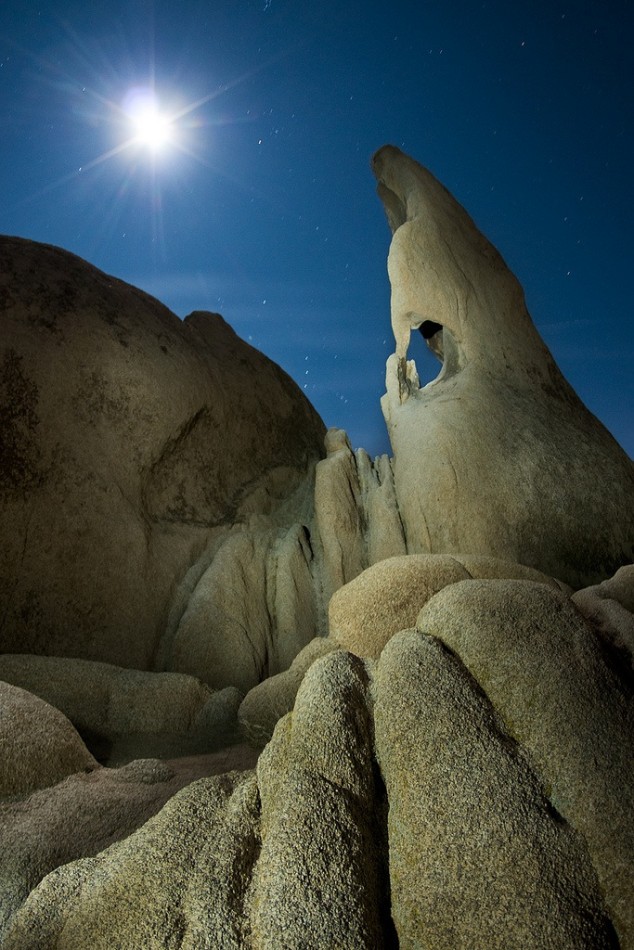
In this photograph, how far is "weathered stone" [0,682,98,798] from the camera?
2693mm

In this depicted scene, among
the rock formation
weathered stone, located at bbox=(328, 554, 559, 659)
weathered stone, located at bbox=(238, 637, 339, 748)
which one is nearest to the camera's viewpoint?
the rock formation

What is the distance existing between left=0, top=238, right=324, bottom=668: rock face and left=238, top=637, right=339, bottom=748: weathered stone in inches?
66.5

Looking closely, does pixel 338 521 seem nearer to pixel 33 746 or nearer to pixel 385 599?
pixel 385 599

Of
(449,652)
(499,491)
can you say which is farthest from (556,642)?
(499,491)

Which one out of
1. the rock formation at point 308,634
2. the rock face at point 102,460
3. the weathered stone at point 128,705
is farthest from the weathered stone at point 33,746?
the rock face at point 102,460

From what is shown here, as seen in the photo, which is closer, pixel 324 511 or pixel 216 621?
pixel 216 621

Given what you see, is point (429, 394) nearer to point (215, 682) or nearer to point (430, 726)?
point (215, 682)

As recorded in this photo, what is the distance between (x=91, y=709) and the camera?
4.06 m

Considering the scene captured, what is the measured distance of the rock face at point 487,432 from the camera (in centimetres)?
581

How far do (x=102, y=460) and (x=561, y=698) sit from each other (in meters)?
5.02

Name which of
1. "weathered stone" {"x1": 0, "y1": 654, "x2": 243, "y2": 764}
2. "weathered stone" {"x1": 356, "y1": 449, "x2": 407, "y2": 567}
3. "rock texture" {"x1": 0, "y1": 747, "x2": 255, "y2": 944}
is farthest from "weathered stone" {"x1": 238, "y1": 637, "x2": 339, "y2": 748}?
"weathered stone" {"x1": 356, "y1": 449, "x2": 407, "y2": 567}

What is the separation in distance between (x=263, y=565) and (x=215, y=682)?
1.49 meters

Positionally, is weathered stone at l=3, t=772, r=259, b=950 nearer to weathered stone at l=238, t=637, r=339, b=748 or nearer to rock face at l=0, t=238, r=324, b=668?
weathered stone at l=238, t=637, r=339, b=748

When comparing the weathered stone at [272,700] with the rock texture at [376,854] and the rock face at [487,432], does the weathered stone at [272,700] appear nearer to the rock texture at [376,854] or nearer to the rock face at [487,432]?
the rock texture at [376,854]
